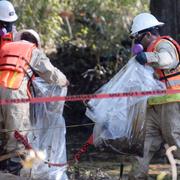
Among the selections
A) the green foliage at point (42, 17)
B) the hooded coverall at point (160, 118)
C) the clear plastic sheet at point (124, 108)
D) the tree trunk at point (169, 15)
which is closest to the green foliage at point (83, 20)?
the green foliage at point (42, 17)

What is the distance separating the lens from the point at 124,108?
23.5ft

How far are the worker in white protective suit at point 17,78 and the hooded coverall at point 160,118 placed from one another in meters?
1.03

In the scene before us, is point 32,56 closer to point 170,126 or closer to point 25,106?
point 25,106

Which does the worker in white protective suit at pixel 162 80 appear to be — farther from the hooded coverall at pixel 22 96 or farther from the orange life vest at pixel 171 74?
the hooded coverall at pixel 22 96

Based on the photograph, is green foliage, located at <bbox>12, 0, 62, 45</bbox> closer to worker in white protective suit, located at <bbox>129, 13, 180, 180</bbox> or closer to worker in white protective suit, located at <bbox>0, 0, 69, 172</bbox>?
worker in white protective suit, located at <bbox>0, 0, 69, 172</bbox>

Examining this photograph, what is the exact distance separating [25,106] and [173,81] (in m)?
1.57

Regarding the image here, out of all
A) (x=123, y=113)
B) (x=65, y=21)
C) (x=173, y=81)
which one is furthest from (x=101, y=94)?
(x=65, y=21)

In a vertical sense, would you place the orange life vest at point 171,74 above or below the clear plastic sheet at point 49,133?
above

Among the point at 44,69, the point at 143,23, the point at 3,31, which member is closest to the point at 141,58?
the point at 143,23

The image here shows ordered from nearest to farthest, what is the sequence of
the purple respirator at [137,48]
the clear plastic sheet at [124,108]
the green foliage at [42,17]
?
the purple respirator at [137,48], the clear plastic sheet at [124,108], the green foliage at [42,17]

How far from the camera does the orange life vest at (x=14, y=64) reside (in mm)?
7035

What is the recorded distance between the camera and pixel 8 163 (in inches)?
288

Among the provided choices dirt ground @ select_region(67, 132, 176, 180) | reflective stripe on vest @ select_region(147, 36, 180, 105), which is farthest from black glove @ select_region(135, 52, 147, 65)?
dirt ground @ select_region(67, 132, 176, 180)

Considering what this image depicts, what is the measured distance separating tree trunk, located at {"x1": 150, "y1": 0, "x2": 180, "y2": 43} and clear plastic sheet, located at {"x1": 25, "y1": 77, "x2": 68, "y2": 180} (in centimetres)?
258
